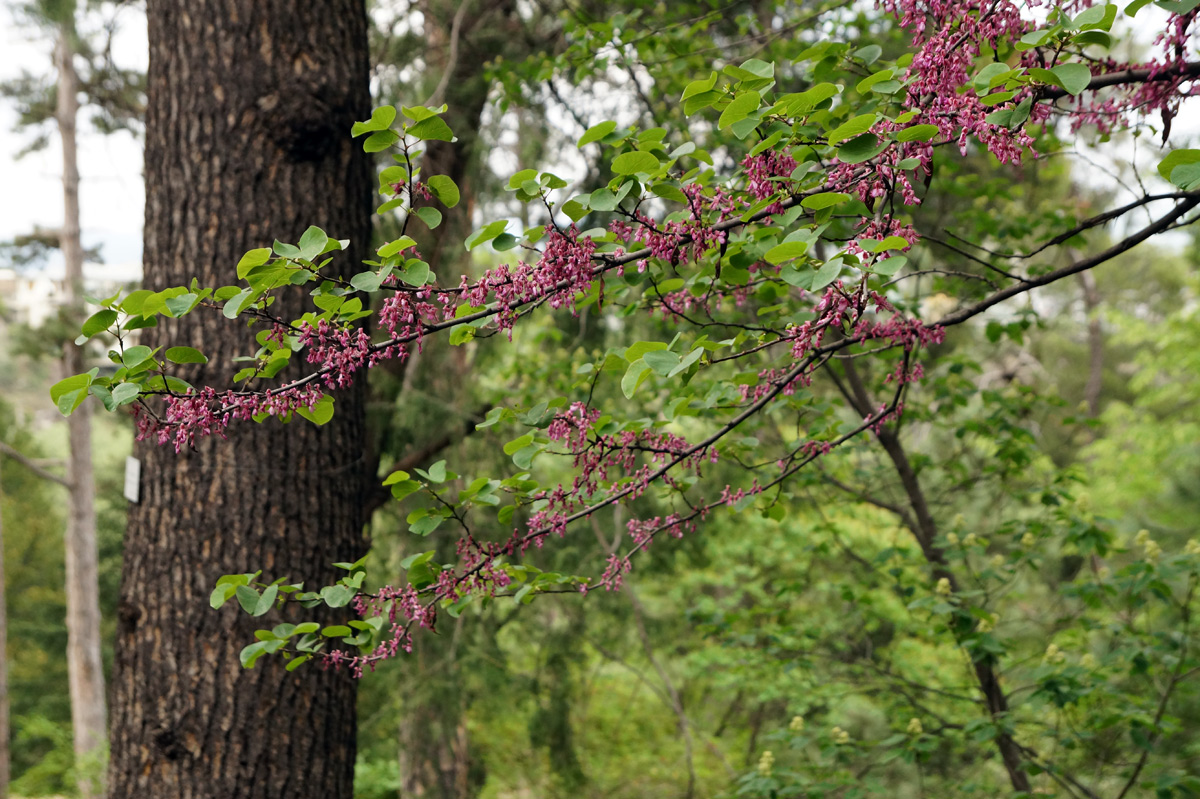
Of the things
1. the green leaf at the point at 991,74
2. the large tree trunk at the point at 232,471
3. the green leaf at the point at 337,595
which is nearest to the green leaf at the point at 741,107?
the green leaf at the point at 991,74

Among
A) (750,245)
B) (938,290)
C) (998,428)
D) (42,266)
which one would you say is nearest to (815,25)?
(938,290)

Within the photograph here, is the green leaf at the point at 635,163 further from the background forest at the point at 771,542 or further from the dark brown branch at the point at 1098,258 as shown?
the dark brown branch at the point at 1098,258

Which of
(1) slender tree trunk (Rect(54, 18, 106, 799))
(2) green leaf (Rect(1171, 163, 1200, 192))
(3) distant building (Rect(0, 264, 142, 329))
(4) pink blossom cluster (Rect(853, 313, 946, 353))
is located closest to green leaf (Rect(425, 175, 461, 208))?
(4) pink blossom cluster (Rect(853, 313, 946, 353))

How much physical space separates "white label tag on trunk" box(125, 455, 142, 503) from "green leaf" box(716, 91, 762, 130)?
195cm

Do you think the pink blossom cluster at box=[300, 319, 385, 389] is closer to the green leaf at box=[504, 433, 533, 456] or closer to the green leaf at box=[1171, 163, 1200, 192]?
the green leaf at box=[504, 433, 533, 456]

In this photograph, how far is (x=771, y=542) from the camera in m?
7.02

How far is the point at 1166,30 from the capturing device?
105 centimetres

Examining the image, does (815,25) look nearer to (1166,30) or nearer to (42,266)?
(1166,30)

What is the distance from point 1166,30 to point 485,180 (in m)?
4.49

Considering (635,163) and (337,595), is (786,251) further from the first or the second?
(337,595)

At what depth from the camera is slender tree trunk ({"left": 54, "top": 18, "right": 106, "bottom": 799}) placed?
10258mm

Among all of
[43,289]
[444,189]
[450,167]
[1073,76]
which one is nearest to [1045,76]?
[1073,76]

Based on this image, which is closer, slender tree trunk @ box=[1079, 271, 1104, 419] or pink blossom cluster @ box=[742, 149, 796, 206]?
pink blossom cluster @ box=[742, 149, 796, 206]

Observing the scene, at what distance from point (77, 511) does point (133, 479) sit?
10.4 m
